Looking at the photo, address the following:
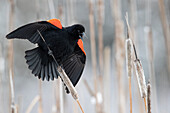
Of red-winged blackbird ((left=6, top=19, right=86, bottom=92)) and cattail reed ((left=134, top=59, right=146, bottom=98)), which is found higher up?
red-winged blackbird ((left=6, top=19, right=86, bottom=92))

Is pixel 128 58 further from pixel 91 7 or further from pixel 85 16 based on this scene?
pixel 85 16

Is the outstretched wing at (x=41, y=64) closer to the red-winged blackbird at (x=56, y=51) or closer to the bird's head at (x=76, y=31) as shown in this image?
the red-winged blackbird at (x=56, y=51)

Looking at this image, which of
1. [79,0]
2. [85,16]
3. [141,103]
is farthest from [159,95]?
[141,103]

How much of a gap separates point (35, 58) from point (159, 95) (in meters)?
2.81

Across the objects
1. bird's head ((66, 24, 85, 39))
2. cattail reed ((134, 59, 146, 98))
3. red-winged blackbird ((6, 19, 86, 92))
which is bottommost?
cattail reed ((134, 59, 146, 98))

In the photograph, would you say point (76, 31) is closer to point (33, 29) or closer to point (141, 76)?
point (33, 29)

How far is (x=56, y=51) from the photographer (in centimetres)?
101

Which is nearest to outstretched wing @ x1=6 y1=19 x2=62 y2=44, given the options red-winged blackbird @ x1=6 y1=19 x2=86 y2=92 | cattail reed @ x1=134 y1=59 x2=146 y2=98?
red-winged blackbird @ x1=6 y1=19 x2=86 y2=92

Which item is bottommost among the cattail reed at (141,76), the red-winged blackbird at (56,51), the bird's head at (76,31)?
the cattail reed at (141,76)

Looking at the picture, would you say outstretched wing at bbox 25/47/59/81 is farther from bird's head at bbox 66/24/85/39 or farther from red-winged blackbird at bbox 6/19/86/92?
bird's head at bbox 66/24/85/39

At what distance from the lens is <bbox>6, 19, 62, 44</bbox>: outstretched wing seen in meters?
0.84

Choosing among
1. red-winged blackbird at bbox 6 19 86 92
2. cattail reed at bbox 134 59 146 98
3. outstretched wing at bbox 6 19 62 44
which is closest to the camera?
cattail reed at bbox 134 59 146 98

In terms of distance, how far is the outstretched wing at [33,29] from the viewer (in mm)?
841

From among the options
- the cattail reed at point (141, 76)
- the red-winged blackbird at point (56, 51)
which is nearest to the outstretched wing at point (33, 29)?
the red-winged blackbird at point (56, 51)
